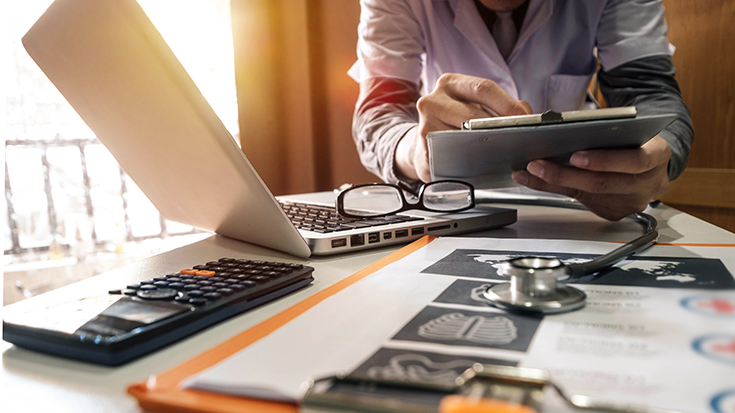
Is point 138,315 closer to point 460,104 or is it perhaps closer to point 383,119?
point 460,104

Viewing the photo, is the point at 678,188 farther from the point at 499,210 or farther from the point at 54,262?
the point at 54,262

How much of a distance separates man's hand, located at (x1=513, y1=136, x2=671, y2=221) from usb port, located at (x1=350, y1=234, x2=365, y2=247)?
9.0 inches

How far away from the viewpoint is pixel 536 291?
297 millimetres

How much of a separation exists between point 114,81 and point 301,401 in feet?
1.20

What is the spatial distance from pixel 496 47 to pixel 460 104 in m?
0.47

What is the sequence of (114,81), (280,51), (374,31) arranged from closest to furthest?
1. (114,81)
2. (374,31)
3. (280,51)

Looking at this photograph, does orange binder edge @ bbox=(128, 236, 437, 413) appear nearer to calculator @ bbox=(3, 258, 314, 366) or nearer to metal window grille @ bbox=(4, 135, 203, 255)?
calculator @ bbox=(3, 258, 314, 366)

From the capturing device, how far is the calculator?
25cm

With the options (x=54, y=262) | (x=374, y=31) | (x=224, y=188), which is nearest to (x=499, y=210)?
(x=224, y=188)

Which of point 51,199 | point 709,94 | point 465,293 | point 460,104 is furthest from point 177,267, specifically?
point 51,199

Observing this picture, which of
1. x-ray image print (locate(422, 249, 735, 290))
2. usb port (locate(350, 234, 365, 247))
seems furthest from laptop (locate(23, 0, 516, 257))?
x-ray image print (locate(422, 249, 735, 290))

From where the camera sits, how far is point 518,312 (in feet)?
0.92

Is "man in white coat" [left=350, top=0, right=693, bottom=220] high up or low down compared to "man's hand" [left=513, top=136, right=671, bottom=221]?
up

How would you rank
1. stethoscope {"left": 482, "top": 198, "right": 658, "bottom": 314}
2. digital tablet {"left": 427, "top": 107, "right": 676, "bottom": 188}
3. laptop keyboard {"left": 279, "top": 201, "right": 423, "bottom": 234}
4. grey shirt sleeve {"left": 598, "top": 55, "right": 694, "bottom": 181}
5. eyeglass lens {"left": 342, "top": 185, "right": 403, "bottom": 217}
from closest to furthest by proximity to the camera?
stethoscope {"left": 482, "top": 198, "right": 658, "bottom": 314} < digital tablet {"left": 427, "top": 107, "right": 676, "bottom": 188} < laptop keyboard {"left": 279, "top": 201, "right": 423, "bottom": 234} < eyeglass lens {"left": 342, "top": 185, "right": 403, "bottom": 217} < grey shirt sleeve {"left": 598, "top": 55, "right": 694, "bottom": 181}
